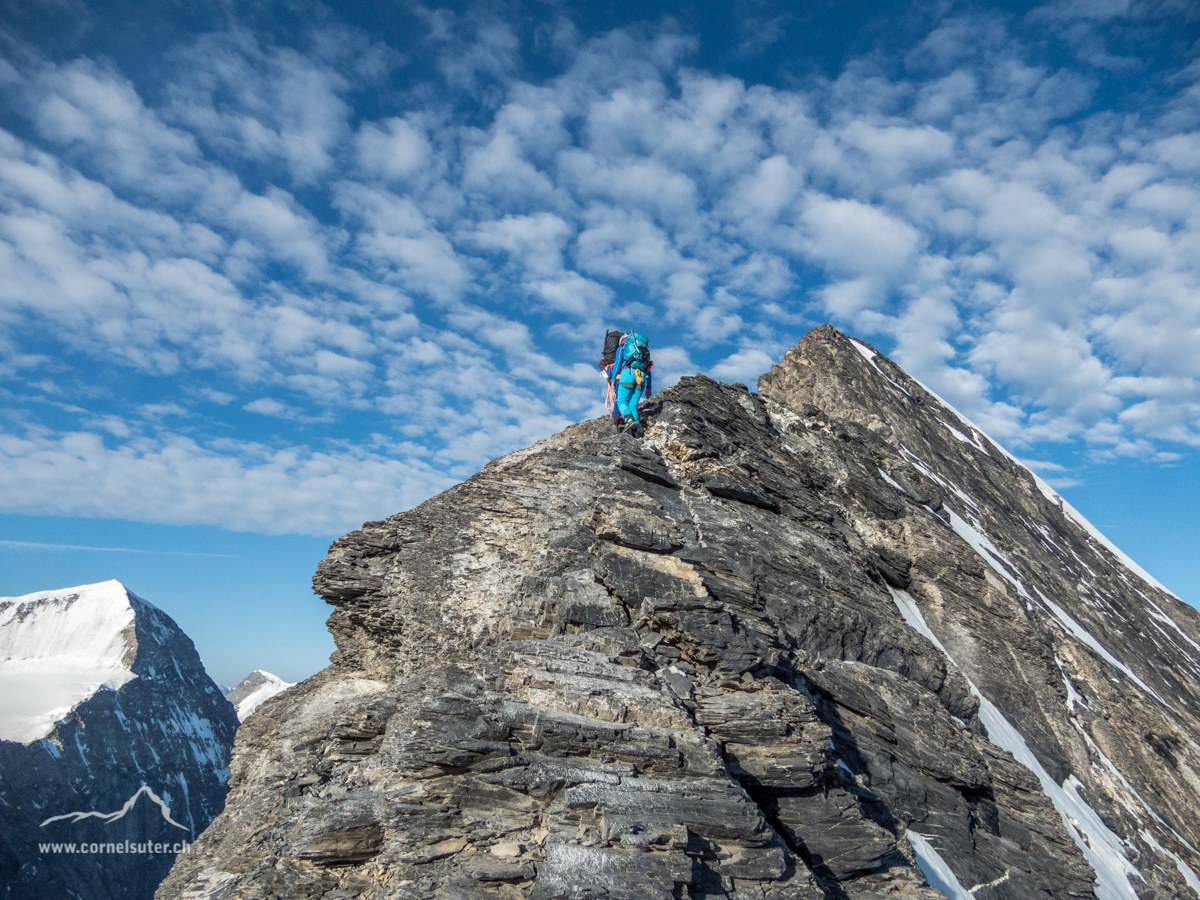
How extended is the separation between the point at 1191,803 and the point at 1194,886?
4.05m

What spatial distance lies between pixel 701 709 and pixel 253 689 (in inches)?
8560

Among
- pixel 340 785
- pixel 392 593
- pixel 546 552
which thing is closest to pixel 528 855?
pixel 340 785

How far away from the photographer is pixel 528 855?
7.44 meters

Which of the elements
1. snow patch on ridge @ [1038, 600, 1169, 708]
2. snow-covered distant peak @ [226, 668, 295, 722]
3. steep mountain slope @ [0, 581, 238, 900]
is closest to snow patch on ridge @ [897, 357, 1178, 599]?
snow patch on ridge @ [1038, 600, 1169, 708]

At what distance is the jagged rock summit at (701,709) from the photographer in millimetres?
7957

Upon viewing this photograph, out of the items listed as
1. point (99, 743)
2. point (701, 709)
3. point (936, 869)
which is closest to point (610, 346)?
point (701, 709)

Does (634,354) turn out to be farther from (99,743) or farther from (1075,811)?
(99,743)

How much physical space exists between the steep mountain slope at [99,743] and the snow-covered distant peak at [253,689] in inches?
984

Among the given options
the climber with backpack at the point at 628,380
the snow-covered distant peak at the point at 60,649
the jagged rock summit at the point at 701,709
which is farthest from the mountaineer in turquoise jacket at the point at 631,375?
the snow-covered distant peak at the point at 60,649

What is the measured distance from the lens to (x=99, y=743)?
109625 mm

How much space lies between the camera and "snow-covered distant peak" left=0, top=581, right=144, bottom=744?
10800 centimetres

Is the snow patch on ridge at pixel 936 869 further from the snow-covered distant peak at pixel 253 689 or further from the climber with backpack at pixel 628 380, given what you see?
the snow-covered distant peak at pixel 253 689

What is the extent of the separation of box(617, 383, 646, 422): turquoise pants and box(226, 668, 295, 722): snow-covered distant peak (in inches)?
7588

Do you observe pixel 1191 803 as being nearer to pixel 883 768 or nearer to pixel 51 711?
pixel 883 768
